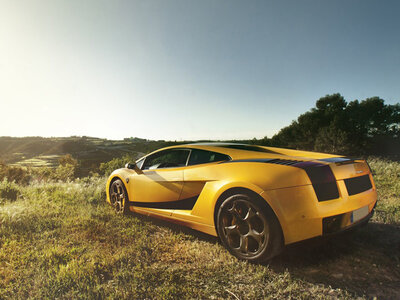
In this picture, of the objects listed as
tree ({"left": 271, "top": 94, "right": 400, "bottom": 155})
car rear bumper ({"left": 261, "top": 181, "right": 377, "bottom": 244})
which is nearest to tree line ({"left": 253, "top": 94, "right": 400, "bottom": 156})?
tree ({"left": 271, "top": 94, "right": 400, "bottom": 155})

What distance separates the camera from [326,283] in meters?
2.16

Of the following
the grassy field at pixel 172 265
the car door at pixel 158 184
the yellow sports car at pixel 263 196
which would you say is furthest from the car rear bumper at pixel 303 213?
the car door at pixel 158 184

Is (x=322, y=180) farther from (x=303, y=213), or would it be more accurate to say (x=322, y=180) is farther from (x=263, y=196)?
(x=263, y=196)

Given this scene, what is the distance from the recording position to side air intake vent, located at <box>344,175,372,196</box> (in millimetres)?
2424

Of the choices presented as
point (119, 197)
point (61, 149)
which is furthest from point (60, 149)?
point (119, 197)

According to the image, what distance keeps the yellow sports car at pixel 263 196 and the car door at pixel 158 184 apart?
2 cm

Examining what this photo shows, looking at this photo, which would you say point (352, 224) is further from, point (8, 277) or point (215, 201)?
point (8, 277)

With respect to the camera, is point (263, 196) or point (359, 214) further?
point (359, 214)

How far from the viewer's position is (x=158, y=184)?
11.5 ft

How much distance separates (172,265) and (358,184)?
2.16 meters

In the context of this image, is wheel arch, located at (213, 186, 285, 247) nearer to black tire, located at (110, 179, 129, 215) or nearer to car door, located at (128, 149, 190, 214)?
car door, located at (128, 149, 190, 214)

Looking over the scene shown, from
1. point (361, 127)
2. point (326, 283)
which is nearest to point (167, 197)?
point (326, 283)

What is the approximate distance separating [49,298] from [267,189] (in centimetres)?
211

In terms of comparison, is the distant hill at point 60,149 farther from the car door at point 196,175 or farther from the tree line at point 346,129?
the car door at point 196,175
